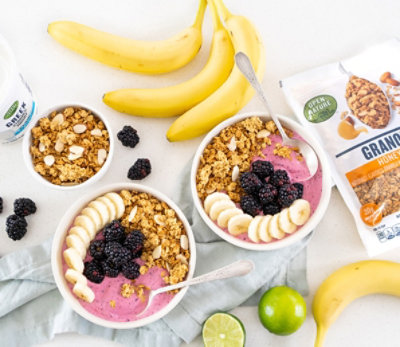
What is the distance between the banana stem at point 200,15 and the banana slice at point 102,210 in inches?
21.5

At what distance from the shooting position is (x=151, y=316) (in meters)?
1.31

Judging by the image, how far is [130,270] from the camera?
1.30m

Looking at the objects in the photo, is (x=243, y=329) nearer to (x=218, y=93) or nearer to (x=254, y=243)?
(x=254, y=243)

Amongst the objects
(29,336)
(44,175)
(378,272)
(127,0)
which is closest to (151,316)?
(29,336)

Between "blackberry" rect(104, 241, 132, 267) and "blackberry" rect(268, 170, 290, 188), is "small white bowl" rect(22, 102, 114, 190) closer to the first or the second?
"blackberry" rect(104, 241, 132, 267)

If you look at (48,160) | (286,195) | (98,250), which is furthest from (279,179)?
(48,160)

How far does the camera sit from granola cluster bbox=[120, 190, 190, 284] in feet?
4.41

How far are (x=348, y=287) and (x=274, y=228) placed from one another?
0.25 meters

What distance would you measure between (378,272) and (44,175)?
34.6 inches

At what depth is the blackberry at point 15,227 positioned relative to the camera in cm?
141

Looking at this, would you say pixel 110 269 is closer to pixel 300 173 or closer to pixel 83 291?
pixel 83 291

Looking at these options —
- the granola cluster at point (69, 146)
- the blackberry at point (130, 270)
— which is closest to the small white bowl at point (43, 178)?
the granola cluster at point (69, 146)

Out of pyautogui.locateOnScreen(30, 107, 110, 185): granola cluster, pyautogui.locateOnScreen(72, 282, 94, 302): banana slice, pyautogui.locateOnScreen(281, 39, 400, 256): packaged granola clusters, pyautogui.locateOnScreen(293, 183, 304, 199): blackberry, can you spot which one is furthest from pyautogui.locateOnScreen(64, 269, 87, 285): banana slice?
pyautogui.locateOnScreen(281, 39, 400, 256): packaged granola clusters

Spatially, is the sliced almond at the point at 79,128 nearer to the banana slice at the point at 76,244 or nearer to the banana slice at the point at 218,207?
the banana slice at the point at 76,244
